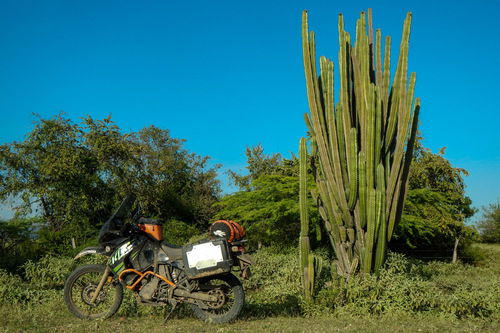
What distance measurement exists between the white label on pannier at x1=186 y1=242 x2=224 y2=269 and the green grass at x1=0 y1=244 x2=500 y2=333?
0.70 m

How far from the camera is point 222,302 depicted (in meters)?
5.57

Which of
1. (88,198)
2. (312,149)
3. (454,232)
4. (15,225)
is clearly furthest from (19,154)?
(454,232)

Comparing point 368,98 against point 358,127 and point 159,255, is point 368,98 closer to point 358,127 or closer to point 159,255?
point 358,127

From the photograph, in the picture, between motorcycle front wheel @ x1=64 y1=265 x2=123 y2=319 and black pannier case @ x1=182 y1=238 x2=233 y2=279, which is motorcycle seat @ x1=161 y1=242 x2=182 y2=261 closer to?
black pannier case @ x1=182 y1=238 x2=233 y2=279

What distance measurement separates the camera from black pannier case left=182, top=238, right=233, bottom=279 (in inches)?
215

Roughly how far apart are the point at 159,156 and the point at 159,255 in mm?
23864

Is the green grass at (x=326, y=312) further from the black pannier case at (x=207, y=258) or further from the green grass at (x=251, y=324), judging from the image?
the black pannier case at (x=207, y=258)

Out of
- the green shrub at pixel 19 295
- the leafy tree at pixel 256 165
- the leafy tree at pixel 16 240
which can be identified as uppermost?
the leafy tree at pixel 256 165

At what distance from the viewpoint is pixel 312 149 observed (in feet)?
26.1

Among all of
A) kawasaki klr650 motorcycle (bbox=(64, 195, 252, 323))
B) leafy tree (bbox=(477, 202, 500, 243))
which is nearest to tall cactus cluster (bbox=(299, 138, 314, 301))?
kawasaki klr650 motorcycle (bbox=(64, 195, 252, 323))

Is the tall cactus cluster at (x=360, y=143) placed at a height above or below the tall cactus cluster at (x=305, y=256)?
above

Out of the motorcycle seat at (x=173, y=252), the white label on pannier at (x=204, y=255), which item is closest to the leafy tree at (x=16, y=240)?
the motorcycle seat at (x=173, y=252)

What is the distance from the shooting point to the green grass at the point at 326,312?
5.21m

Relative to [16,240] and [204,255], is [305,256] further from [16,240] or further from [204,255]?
[16,240]
